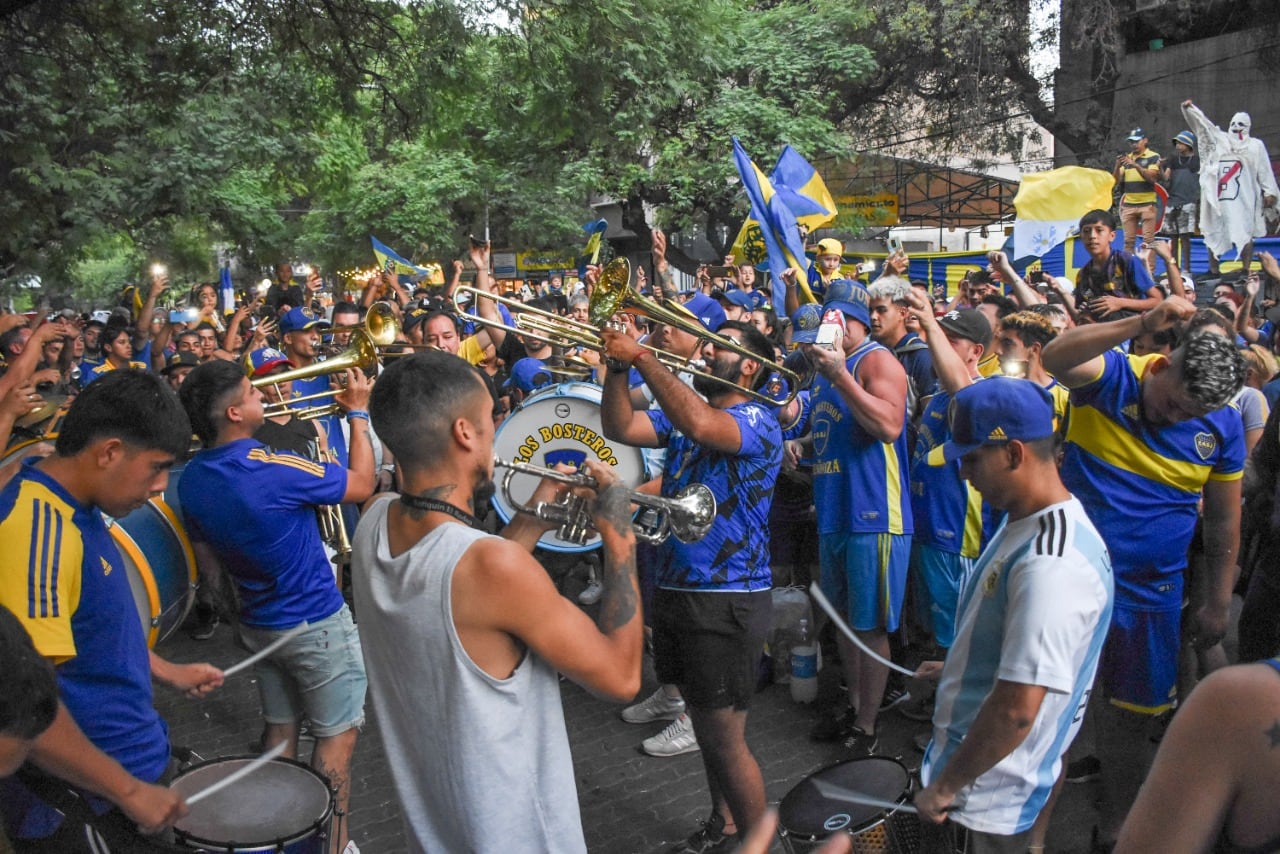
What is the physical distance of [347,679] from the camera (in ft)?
13.6

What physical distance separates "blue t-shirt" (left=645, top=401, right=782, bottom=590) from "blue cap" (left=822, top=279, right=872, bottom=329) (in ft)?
3.99

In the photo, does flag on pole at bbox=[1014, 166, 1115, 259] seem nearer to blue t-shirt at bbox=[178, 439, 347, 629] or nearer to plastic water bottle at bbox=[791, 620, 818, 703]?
plastic water bottle at bbox=[791, 620, 818, 703]

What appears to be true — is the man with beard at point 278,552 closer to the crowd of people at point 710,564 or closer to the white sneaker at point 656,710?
the crowd of people at point 710,564

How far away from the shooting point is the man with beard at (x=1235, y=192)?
34.3 ft

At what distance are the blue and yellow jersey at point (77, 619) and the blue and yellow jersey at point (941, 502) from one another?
3767 millimetres

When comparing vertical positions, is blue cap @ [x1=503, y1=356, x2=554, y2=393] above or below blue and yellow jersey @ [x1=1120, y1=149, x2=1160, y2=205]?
below

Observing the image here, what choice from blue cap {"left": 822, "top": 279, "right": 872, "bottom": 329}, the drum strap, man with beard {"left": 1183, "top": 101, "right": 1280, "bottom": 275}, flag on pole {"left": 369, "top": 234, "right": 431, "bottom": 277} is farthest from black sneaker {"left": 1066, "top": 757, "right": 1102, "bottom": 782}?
flag on pole {"left": 369, "top": 234, "right": 431, "bottom": 277}

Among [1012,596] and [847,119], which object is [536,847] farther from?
[847,119]

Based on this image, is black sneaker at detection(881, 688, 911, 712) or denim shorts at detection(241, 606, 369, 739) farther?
black sneaker at detection(881, 688, 911, 712)

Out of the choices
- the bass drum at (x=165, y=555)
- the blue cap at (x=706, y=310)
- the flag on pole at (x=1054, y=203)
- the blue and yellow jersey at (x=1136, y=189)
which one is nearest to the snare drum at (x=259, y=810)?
the bass drum at (x=165, y=555)

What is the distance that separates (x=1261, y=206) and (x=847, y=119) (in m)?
15.8

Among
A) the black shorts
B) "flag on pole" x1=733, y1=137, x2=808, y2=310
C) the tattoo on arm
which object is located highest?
"flag on pole" x1=733, y1=137, x2=808, y2=310

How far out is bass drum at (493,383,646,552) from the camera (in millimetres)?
6098

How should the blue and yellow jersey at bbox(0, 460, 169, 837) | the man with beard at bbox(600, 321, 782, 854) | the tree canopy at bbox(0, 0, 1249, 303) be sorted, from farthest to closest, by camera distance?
the tree canopy at bbox(0, 0, 1249, 303) → the man with beard at bbox(600, 321, 782, 854) → the blue and yellow jersey at bbox(0, 460, 169, 837)
